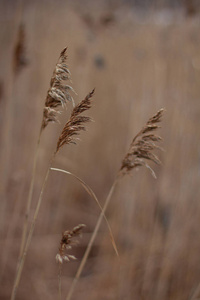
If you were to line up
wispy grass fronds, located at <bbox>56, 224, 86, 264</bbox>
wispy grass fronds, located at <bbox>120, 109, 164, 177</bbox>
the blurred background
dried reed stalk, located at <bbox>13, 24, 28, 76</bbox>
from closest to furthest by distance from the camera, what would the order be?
wispy grass fronds, located at <bbox>56, 224, 86, 264</bbox>, wispy grass fronds, located at <bbox>120, 109, 164, 177</bbox>, dried reed stalk, located at <bbox>13, 24, 28, 76</bbox>, the blurred background

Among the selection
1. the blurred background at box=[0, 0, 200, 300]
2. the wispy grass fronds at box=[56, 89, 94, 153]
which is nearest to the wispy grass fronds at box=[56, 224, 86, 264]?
the wispy grass fronds at box=[56, 89, 94, 153]

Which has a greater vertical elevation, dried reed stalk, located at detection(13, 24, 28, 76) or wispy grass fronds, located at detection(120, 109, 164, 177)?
dried reed stalk, located at detection(13, 24, 28, 76)

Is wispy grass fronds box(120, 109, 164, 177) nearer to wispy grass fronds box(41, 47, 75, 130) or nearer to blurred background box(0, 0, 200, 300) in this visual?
wispy grass fronds box(41, 47, 75, 130)

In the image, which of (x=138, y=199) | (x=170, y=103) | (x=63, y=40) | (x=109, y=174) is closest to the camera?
(x=138, y=199)

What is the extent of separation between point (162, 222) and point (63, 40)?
103 inches

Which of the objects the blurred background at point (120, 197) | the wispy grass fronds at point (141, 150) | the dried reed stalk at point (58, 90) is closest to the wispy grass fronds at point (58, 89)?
the dried reed stalk at point (58, 90)

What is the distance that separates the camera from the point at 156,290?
1333 millimetres

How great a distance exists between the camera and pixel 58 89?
618mm

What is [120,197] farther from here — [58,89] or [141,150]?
[58,89]

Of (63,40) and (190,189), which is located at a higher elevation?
(63,40)

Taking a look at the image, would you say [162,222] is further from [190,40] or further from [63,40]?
[63,40]

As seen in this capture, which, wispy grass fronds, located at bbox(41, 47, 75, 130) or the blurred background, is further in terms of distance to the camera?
the blurred background

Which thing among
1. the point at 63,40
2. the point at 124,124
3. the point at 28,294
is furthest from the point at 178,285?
the point at 63,40

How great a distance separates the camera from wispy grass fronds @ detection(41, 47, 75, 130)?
598 mm
